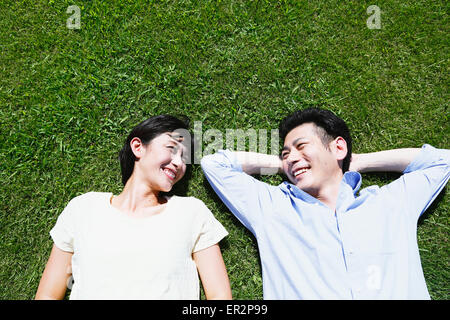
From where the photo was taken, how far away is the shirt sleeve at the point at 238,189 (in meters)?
3.01

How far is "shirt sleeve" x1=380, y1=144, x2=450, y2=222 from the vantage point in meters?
2.95

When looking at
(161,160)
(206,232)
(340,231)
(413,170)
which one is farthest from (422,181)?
(161,160)

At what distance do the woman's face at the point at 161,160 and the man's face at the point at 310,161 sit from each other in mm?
1112

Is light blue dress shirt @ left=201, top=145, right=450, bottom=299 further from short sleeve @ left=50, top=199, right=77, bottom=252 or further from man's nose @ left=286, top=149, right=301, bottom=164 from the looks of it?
short sleeve @ left=50, top=199, right=77, bottom=252

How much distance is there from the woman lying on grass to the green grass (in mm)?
449

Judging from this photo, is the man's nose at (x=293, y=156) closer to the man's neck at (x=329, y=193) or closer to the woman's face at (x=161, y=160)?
the man's neck at (x=329, y=193)

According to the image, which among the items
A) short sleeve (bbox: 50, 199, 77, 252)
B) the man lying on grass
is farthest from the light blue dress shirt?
short sleeve (bbox: 50, 199, 77, 252)

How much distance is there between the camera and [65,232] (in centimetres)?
299

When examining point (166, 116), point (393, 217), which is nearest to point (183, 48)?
point (166, 116)

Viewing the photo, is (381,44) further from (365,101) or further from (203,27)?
(203,27)

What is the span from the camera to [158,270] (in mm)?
2707

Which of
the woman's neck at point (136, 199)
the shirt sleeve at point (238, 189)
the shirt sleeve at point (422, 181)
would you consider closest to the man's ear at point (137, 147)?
the woman's neck at point (136, 199)

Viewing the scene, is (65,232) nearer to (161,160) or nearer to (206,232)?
(161,160)

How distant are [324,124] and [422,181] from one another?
108cm
